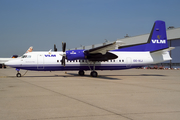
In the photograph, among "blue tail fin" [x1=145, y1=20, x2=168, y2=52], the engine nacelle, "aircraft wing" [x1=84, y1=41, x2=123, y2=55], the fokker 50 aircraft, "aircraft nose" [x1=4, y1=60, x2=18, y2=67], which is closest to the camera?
"aircraft wing" [x1=84, y1=41, x2=123, y2=55]

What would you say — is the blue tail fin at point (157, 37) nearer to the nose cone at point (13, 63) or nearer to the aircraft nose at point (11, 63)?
the nose cone at point (13, 63)

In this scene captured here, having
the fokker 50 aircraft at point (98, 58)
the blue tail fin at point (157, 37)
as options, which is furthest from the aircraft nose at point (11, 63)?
the blue tail fin at point (157, 37)

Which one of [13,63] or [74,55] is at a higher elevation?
[74,55]

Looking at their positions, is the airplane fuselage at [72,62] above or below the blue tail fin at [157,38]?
below

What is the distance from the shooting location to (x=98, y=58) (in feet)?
73.9

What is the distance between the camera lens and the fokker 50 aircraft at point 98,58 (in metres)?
21.6

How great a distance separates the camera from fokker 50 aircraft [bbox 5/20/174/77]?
21619 mm

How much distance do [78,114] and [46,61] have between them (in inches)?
660

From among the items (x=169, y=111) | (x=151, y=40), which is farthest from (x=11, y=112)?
(x=151, y=40)

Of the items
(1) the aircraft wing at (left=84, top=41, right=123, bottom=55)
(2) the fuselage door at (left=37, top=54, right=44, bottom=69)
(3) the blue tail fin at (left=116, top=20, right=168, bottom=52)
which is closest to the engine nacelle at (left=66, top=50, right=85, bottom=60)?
(1) the aircraft wing at (left=84, top=41, right=123, bottom=55)

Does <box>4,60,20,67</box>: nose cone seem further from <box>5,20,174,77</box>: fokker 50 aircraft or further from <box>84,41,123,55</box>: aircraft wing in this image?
<box>84,41,123,55</box>: aircraft wing

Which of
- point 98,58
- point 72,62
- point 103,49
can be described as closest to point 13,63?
point 72,62

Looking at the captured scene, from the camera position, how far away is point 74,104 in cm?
774

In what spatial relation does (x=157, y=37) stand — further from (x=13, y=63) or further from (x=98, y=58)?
(x=13, y=63)
